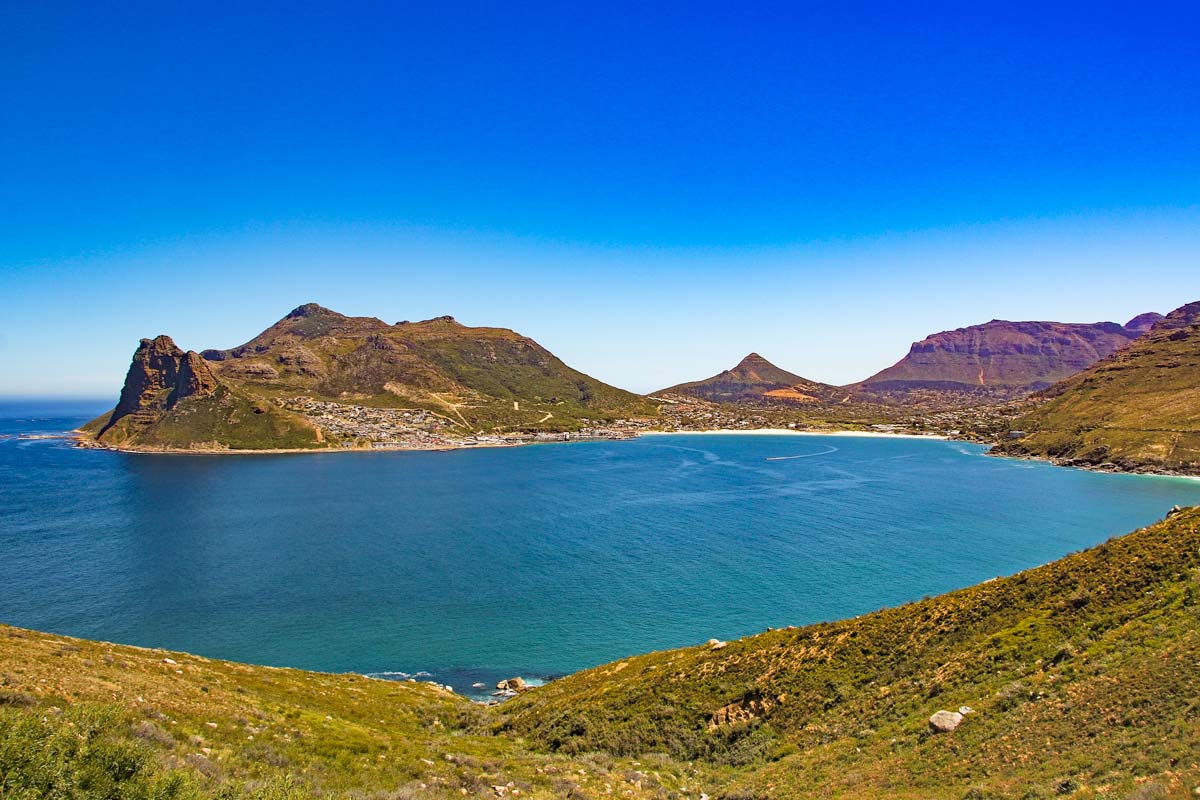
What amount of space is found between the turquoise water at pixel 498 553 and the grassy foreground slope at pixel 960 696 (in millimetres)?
20925

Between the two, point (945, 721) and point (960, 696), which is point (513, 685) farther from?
point (945, 721)

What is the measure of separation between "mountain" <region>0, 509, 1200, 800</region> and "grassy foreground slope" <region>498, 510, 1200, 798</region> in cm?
10

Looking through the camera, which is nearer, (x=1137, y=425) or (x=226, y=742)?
(x=226, y=742)

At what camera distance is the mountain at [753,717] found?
14602 millimetres

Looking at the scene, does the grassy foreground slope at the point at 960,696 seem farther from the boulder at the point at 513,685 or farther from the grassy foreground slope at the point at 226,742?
the boulder at the point at 513,685

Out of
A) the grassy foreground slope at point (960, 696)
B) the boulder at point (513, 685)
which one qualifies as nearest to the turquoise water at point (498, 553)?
the boulder at point (513, 685)

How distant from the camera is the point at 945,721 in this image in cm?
1998

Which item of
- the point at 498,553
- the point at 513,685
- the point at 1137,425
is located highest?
the point at 1137,425

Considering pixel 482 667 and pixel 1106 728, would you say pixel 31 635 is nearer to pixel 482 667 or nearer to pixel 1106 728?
pixel 482 667

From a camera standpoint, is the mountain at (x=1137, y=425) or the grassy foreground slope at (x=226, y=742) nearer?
the grassy foreground slope at (x=226, y=742)

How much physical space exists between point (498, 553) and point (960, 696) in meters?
67.3

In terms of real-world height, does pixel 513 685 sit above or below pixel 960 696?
below

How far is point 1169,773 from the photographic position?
1330cm

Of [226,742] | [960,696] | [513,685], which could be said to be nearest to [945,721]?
[960,696]
